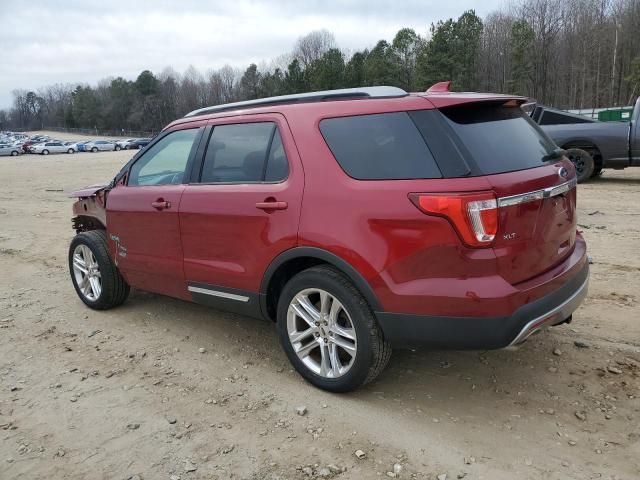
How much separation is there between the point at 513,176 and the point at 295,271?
149cm

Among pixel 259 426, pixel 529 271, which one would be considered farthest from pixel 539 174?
pixel 259 426

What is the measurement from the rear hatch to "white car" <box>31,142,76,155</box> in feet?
212

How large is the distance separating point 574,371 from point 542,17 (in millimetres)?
65619

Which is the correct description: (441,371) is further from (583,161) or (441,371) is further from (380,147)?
(583,161)

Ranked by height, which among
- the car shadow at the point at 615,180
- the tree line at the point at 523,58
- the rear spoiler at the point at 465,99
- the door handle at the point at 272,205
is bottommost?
the car shadow at the point at 615,180

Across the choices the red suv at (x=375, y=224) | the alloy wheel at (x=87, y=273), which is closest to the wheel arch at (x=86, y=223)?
the alloy wheel at (x=87, y=273)

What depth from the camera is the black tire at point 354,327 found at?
311cm

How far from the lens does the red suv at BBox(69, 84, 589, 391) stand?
9.12 ft

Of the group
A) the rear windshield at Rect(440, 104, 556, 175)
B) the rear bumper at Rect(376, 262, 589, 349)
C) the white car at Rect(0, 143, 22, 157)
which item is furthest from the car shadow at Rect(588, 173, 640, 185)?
the white car at Rect(0, 143, 22, 157)

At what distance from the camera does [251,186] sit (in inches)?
142

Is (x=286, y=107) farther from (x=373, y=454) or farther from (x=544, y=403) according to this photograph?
(x=544, y=403)

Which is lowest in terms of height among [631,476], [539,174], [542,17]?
[631,476]

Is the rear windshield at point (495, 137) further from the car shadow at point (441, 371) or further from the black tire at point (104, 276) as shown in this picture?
the black tire at point (104, 276)

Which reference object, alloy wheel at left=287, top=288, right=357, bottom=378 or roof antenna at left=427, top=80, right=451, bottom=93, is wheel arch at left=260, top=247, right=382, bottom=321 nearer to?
alloy wheel at left=287, top=288, right=357, bottom=378
